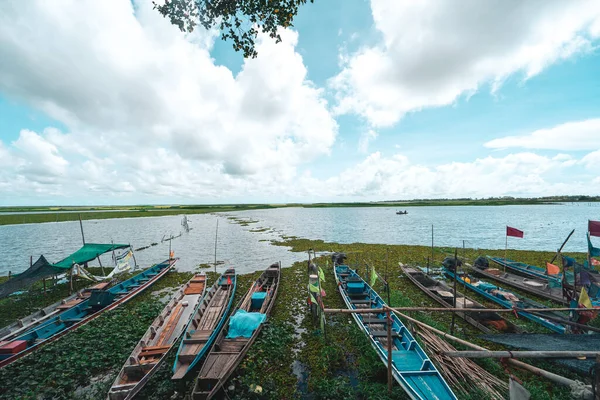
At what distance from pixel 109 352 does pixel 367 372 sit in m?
11.0

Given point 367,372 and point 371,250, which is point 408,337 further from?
point 371,250

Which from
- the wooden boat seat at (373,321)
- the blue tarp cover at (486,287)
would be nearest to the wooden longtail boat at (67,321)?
the wooden boat seat at (373,321)

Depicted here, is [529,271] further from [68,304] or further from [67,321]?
[68,304]

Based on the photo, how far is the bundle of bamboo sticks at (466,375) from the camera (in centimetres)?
729

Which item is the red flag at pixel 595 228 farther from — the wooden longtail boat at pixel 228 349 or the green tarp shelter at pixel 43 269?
the green tarp shelter at pixel 43 269

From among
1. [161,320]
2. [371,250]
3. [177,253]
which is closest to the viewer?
[161,320]

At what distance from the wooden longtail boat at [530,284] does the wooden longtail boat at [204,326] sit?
59.3ft

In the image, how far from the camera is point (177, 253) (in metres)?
34.3

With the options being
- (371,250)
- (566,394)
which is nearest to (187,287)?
(566,394)

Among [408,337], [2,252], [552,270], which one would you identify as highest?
[552,270]

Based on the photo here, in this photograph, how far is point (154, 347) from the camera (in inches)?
390

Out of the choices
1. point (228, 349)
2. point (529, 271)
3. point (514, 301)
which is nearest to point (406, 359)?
point (228, 349)

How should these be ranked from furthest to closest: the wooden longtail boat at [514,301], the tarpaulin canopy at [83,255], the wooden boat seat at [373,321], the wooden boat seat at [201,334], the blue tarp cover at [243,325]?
the tarpaulin canopy at [83,255] → the wooden boat seat at [373,321] → the wooden longtail boat at [514,301] → the blue tarp cover at [243,325] → the wooden boat seat at [201,334]

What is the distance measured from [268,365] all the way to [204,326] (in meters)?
4.32
